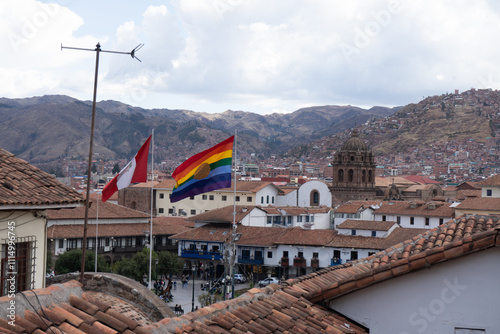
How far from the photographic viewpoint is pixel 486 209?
165 feet

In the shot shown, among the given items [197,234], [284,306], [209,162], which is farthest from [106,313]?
[197,234]

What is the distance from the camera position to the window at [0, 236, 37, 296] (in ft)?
26.4

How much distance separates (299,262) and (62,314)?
42.2m

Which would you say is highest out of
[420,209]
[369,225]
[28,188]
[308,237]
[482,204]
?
[28,188]

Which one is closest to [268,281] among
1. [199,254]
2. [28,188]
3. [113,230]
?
[199,254]

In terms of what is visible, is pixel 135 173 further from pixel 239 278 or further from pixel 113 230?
pixel 113 230

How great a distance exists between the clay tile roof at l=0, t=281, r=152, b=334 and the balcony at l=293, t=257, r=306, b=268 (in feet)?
136

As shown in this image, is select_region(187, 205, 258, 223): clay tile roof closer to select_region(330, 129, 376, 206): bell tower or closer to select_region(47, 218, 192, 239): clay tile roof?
select_region(47, 218, 192, 239): clay tile roof

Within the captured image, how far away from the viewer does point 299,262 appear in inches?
1839

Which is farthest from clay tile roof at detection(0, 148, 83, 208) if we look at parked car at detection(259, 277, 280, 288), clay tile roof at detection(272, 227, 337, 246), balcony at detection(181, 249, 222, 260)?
balcony at detection(181, 249, 222, 260)

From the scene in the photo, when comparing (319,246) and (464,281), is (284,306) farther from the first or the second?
(319,246)

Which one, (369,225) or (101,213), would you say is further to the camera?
(101,213)

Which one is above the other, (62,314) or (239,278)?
(62,314)

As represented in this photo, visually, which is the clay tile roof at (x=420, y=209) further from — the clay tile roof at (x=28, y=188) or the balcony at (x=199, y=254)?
the clay tile roof at (x=28, y=188)
